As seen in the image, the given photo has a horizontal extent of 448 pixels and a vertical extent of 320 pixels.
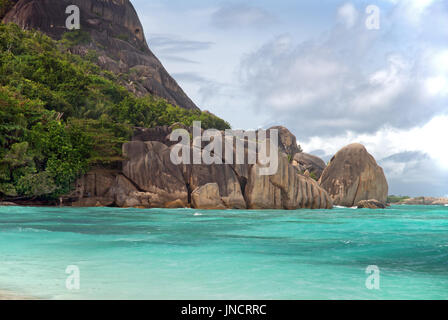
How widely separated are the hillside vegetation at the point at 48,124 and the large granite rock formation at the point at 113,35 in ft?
67.8

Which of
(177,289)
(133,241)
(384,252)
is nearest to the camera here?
(177,289)

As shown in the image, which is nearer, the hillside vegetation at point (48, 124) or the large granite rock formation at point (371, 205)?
the hillside vegetation at point (48, 124)

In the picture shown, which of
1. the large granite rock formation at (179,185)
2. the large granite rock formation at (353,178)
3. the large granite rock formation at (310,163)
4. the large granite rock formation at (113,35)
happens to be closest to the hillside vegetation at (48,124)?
the large granite rock formation at (179,185)

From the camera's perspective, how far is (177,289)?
203 inches

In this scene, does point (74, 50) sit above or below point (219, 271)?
above

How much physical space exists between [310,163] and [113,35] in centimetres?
3779

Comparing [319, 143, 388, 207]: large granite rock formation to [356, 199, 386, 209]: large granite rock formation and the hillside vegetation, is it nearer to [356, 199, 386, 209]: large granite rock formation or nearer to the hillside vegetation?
[356, 199, 386, 209]: large granite rock formation

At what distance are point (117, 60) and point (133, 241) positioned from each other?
187ft

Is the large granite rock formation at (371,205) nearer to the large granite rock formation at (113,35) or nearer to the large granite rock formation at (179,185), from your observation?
the large granite rock formation at (179,185)

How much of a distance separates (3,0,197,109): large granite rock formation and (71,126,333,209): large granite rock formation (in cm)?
2833

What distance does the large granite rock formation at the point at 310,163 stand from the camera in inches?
1942

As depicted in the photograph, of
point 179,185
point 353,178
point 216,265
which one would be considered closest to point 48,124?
point 179,185

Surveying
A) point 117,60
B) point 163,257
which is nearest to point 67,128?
point 163,257

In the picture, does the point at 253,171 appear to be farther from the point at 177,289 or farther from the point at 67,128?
the point at 177,289
